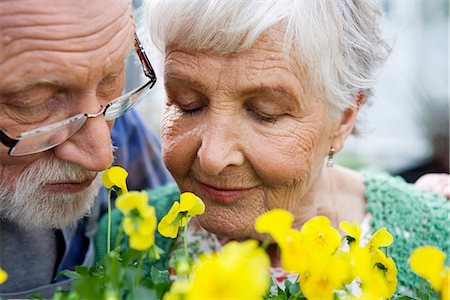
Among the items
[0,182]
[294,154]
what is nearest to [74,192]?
[0,182]

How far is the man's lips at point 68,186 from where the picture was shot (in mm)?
1473

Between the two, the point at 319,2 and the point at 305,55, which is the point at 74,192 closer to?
the point at 305,55

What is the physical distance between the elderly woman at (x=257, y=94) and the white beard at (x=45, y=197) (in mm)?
252

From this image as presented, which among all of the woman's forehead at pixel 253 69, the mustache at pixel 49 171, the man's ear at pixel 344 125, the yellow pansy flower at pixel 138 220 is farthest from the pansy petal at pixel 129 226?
the man's ear at pixel 344 125

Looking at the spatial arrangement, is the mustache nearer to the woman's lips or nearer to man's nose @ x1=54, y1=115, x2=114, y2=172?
man's nose @ x1=54, y1=115, x2=114, y2=172

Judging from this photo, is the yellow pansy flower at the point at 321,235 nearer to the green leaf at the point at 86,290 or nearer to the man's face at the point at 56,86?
the green leaf at the point at 86,290

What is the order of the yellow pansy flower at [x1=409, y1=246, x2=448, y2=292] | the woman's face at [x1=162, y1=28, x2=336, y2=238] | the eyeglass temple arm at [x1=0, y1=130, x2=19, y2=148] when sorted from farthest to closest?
the woman's face at [x1=162, y1=28, x2=336, y2=238], the eyeglass temple arm at [x1=0, y1=130, x2=19, y2=148], the yellow pansy flower at [x1=409, y1=246, x2=448, y2=292]

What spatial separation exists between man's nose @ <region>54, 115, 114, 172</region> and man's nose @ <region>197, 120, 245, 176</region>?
23 cm

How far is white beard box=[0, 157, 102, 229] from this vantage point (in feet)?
4.69

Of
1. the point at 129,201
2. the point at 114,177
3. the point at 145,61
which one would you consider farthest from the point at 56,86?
the point at 129,201

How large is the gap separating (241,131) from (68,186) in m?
0.40

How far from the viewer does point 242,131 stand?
1.56 metres

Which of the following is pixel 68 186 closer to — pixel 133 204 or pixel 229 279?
pixel 133 204

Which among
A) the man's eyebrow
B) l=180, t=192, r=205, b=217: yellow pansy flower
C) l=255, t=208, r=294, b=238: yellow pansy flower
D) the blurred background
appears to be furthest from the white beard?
the blurred background
